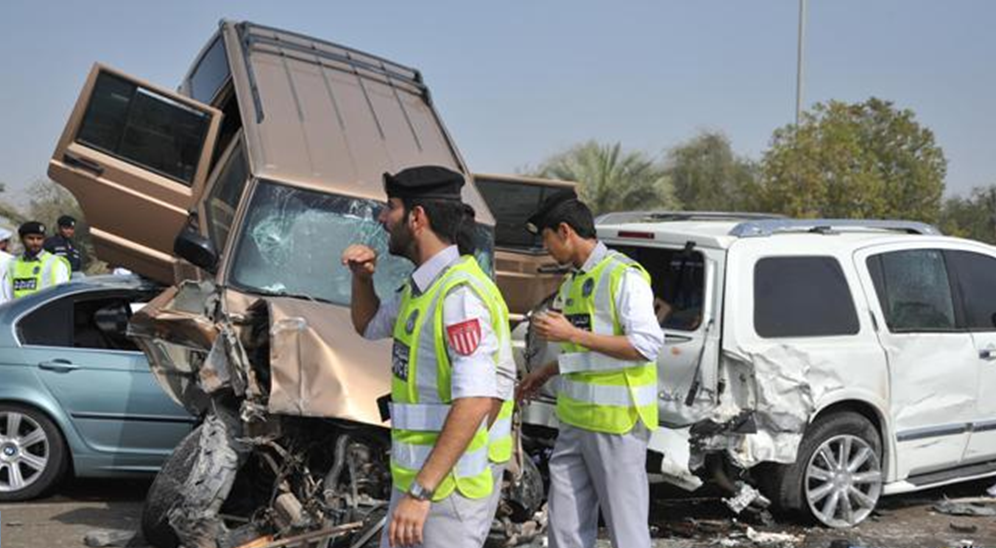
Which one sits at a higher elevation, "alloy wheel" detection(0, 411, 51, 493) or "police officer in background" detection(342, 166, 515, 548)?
"police officer in background" detection(342, 166, 515, 548)

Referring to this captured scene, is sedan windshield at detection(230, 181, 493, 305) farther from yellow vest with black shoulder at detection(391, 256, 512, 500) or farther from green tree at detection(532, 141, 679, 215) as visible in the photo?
green tree at detection(532, 141, 679, 215)

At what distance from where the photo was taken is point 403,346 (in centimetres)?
304

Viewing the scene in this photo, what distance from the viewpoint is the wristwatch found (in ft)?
9.33

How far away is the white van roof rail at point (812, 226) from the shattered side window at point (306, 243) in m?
1.97

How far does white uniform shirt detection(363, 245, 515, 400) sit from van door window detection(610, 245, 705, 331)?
10.0 feet

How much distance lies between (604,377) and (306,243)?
2221 millimetres

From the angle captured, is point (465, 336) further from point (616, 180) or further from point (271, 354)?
point (616, 180)

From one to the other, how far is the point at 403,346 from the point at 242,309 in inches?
95.8

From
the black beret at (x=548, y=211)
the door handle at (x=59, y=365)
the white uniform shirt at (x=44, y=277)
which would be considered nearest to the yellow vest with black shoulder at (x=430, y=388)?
the black beret at (x=548, y=211)

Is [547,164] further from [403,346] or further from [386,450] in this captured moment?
[403,346]

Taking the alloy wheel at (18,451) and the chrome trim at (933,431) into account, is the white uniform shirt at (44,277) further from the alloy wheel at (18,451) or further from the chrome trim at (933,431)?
the chrome trim at (933,431)

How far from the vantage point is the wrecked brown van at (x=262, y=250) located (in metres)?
4.78

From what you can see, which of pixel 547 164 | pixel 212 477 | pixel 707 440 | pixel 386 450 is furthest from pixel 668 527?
pixel 547 164

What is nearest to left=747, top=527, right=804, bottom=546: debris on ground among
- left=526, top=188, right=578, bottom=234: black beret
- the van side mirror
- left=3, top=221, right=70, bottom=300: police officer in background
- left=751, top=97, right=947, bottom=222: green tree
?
left=526, top=188, right=578, bottom=234: black beret
